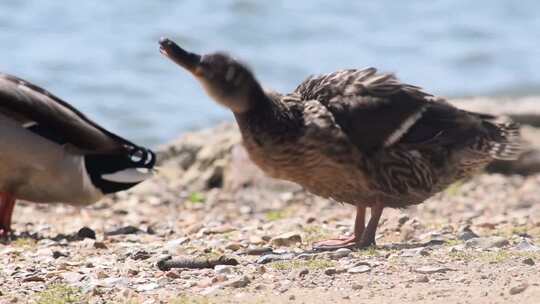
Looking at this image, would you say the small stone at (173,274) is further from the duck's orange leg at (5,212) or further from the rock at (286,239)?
the duck's orange leg at (5,212)

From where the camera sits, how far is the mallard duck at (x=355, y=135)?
692cm

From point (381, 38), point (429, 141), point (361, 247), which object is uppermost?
point (381, 38)

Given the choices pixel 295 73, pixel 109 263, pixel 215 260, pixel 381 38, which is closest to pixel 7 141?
pixel 109 263

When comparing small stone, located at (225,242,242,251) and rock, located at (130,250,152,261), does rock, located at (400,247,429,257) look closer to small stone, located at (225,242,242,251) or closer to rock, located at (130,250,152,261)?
small stone, located at (225,242,242,251)

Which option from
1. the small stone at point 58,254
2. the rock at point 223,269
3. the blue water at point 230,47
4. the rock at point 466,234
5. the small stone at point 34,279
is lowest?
the rock at point 466,234

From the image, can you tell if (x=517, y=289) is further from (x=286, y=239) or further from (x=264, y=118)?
(x=286, y=239)

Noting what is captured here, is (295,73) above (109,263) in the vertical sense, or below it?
above

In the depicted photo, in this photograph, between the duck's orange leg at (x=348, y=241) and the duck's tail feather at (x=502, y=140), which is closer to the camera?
the duck's orange leg at (x=348, y=241)

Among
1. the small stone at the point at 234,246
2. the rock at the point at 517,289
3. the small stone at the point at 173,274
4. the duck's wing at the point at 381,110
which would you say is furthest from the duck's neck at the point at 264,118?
the rock at the point at 517,289

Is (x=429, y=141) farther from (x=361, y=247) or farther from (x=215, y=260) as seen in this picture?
(x=215, y=260)

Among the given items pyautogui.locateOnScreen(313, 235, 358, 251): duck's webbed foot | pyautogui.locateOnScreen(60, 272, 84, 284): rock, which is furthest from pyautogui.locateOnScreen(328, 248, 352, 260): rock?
pyautogui.locateOnScreen(60, 272, 84, 284): rock

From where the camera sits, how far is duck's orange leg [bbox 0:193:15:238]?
28.9 feet

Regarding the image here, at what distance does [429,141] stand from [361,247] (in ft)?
2.28

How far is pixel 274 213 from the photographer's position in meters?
10.1
